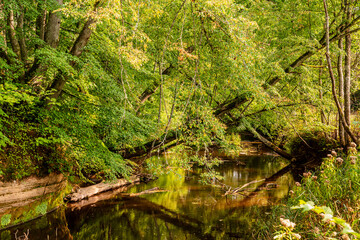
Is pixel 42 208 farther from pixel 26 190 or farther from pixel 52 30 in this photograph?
pixel 52 30

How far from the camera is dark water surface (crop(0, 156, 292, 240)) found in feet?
20.4

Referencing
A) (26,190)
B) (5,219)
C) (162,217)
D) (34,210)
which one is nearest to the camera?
(5,219)

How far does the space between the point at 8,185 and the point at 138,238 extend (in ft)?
12.0

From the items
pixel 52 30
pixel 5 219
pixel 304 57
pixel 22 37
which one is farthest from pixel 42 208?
pixel 304 57

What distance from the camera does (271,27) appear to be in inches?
336

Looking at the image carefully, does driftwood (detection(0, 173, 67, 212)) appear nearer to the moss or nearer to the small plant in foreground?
the moss

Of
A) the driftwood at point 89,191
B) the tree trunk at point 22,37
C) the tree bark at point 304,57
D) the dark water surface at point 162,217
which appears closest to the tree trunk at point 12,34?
the tree trunk at point 22,37

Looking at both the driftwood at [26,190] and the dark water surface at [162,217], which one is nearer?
the driftwood at [26,190]

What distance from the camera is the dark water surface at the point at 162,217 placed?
6.21m

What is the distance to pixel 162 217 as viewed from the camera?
7.63 metres

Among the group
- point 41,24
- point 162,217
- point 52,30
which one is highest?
point 41,24

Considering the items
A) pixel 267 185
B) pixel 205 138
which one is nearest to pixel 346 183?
pixel 205 138

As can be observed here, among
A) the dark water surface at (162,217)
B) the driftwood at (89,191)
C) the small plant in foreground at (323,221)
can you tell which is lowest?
the dark water surface at (162,217)

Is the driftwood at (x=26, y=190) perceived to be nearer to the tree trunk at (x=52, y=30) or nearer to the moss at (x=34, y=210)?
the moss at (x=34, y=210)
